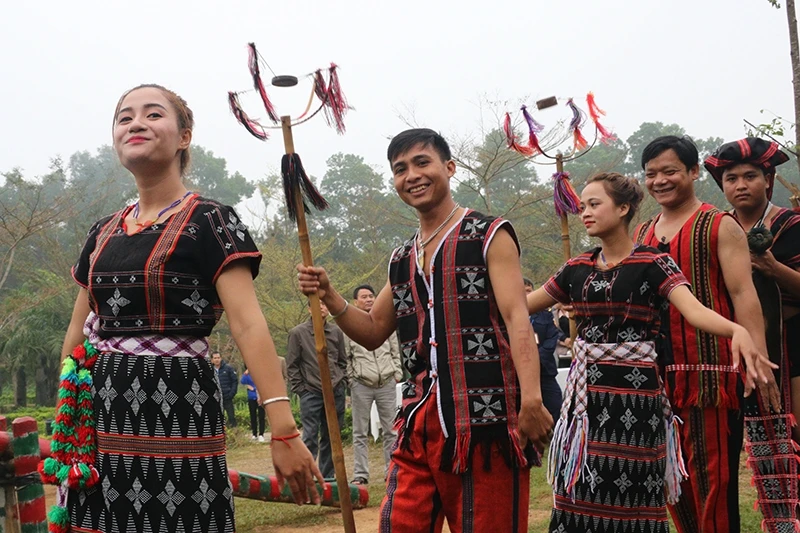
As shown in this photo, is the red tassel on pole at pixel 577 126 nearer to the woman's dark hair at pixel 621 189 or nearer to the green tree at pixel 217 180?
the woman's dark hair at pixel 621 189

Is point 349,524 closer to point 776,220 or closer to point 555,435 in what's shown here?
point 555,435

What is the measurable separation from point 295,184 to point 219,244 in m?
0.82

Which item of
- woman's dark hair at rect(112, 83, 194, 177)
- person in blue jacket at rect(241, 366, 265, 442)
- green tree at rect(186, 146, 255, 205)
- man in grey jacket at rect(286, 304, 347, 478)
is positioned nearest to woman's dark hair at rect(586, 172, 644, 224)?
woman's dark hair at rect(112, 83, 194, 177)

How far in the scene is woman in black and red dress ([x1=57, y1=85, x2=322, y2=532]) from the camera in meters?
2.79

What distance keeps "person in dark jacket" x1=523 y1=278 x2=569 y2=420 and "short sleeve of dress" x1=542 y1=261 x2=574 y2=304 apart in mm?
5087

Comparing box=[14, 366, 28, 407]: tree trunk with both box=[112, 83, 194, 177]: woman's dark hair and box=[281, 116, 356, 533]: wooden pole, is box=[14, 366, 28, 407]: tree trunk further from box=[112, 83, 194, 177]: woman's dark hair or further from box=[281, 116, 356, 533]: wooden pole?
box=[112, 83, 194, 177]: woman's dark hair

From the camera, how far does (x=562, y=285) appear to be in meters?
4.71

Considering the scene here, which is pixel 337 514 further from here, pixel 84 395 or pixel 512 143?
pixel 84 395

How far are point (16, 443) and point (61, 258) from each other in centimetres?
2822

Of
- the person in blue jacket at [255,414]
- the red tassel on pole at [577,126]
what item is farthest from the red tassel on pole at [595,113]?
the person in blue jacket at [255,414]

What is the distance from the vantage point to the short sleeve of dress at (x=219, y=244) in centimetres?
288

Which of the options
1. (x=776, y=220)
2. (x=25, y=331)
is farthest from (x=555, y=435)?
(x=25, y=331)

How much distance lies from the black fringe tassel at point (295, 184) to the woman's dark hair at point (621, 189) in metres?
1.61

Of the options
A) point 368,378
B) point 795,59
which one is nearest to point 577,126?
point 795,59
